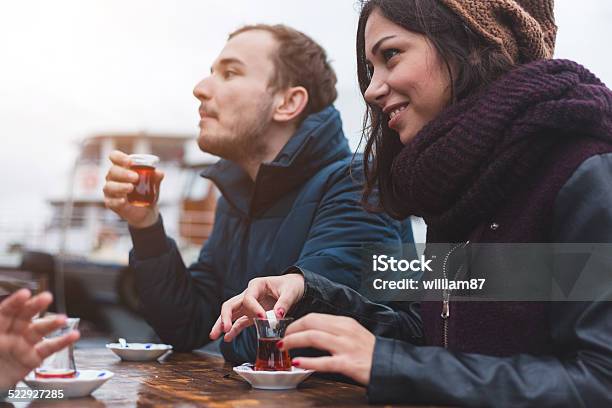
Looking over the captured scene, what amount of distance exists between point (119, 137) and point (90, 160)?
1.24 meters

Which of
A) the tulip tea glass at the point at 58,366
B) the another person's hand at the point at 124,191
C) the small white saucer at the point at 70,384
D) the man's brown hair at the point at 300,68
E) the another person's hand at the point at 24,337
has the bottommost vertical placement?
the small white saucer at the point at 70,384

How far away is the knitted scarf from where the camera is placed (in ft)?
4.03

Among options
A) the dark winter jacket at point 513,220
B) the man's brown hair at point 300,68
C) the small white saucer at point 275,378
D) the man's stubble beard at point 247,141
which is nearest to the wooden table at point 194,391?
the small white saucer at point 275,378

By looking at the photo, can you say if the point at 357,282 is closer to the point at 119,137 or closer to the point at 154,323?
the point at 154,323

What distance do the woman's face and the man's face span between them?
32.8 inches

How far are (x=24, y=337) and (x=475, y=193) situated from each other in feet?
2.68

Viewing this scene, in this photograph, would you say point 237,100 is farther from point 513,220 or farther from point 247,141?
point 513,220

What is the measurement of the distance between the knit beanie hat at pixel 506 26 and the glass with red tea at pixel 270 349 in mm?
707

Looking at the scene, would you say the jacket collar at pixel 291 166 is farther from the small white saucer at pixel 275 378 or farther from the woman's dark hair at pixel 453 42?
the small white saucer at pixel 275 378

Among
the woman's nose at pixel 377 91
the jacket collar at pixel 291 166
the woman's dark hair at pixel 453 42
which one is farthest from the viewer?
the jacket collar at pixel 291 166

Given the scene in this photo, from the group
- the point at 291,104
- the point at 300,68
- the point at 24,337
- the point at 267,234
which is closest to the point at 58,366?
the point at 24,337

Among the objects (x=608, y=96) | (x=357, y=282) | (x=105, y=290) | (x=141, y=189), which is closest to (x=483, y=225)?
(x=608, y=96)

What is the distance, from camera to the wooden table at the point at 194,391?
1.12 metres

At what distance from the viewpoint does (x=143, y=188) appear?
2.07 meters
